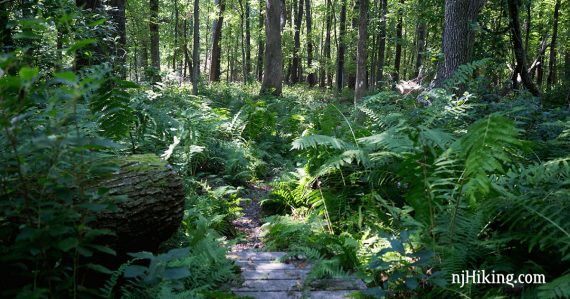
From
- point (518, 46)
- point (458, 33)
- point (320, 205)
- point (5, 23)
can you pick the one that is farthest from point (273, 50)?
point (5, 23)

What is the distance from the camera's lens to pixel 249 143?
848 cm

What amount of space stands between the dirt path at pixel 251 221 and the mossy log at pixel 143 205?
1351 millimetres

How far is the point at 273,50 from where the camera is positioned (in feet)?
50.4

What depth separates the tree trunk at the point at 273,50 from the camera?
48.5ft

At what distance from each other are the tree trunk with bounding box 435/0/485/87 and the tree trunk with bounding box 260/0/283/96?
794cm

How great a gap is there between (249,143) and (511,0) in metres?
7.53

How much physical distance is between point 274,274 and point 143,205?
50.4 inches

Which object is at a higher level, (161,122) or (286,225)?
(161,122)

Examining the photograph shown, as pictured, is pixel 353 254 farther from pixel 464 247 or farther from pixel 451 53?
pixel 451 53

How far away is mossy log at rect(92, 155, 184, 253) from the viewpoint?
277 cm

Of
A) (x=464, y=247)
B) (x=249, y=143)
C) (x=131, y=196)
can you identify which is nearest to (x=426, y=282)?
(x=464, y=247)

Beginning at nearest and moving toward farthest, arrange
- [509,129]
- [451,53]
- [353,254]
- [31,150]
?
[31,150] → [509,129] → [353,254] → [451,53]

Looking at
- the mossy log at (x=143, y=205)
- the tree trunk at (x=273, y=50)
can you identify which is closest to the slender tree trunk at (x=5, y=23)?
the mossy log at (x=143, y=205)

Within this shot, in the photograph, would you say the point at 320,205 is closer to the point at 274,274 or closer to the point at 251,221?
the point at 251,221
